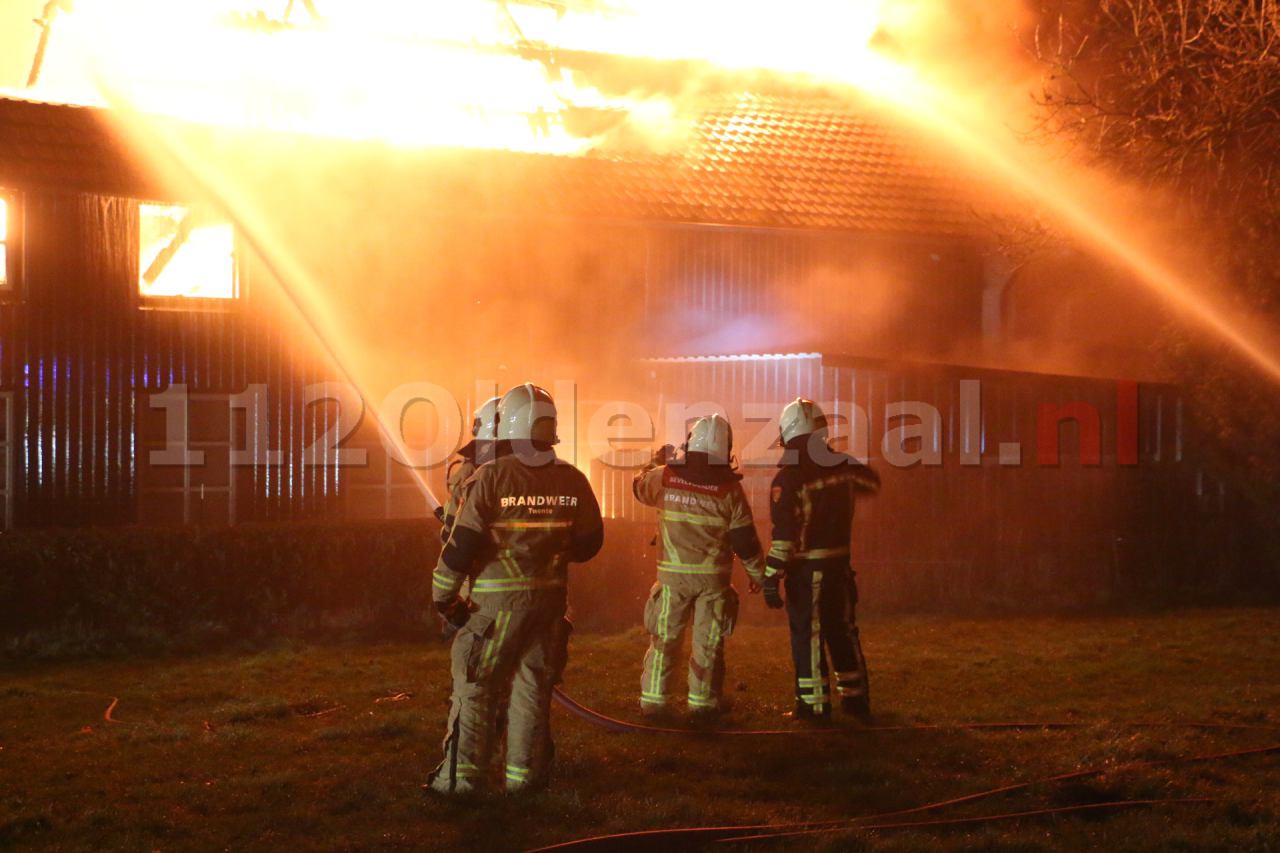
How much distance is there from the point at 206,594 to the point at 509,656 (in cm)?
601

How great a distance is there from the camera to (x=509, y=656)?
20.7 feet

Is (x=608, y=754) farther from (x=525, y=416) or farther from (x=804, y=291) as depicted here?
(x=804, y=291)

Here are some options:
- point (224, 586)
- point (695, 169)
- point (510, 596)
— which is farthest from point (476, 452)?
point (695, 169)

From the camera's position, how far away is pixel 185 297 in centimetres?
1490

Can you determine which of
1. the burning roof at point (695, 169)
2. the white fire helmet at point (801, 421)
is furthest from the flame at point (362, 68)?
the white fire helmet at point (801, 421)

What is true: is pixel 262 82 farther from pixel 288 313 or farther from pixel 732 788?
pixel 732 788

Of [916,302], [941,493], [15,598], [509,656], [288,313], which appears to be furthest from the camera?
[916,302]

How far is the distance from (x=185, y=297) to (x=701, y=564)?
357 inches

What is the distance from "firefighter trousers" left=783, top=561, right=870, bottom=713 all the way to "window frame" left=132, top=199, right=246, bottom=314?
9151mm

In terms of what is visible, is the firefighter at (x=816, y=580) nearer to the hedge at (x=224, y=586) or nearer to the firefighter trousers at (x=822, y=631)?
the firefighter trousers at (x=822, y=631)

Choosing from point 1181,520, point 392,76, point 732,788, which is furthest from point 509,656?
point 392,76

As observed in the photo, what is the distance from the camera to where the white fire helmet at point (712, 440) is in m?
8.23

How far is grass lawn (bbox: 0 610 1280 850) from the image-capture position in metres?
5.94

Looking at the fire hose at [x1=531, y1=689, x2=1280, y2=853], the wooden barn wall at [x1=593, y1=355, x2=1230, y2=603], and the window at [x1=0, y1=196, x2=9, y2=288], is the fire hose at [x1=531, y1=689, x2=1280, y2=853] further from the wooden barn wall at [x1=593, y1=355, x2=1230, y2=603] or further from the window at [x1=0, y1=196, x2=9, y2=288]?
the window at [x1=0, y1=196, x2=9, y2=288]
